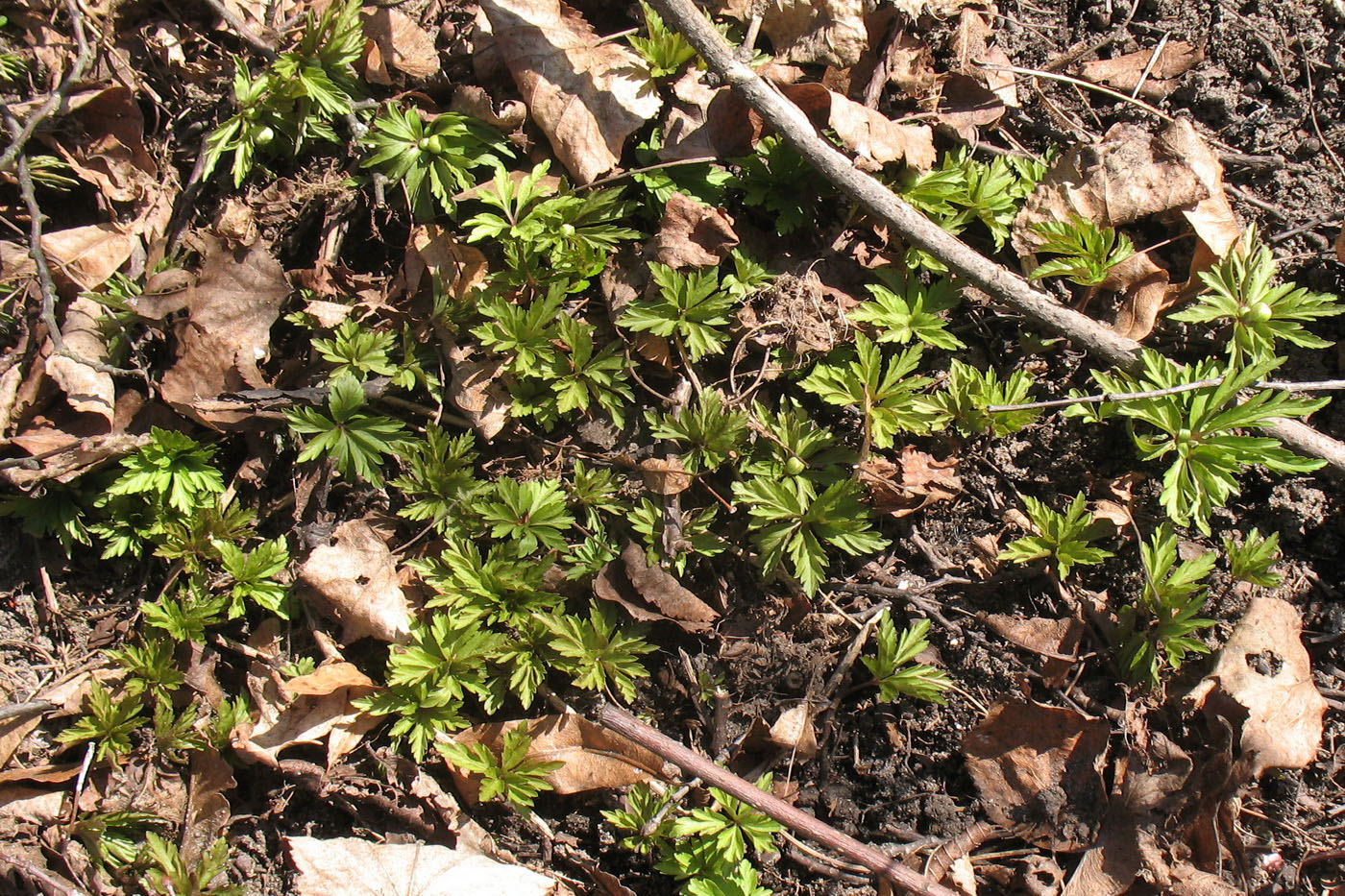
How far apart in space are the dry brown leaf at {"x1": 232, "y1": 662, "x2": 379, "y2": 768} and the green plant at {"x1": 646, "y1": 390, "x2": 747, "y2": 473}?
1.33 metres

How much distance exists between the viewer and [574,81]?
3262 millimetres

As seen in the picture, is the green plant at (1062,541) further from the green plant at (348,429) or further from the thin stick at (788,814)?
the green plant at (348,429)

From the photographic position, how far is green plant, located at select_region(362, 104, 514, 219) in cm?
321

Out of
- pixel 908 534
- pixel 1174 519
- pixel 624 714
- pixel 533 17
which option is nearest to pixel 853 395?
pixel 908 534

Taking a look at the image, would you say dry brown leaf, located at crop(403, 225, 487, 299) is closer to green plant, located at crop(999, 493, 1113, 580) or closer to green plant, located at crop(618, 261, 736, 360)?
green plant, located at crop(618, 261, 736, 360)

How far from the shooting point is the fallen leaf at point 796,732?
113 inches

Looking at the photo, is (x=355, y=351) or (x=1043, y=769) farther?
(x=355, y=351)

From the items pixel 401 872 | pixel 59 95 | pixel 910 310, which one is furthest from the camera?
pixel 59 95

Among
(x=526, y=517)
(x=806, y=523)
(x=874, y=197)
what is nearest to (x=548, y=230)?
(x=526, y=517)

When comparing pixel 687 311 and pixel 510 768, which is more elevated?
pixel 687 311

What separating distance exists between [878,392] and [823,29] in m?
1.36

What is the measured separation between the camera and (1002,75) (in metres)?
3.36

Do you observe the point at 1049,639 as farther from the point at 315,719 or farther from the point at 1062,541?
the point at 315,719

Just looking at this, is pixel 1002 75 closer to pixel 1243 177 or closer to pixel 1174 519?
pixel 1243 177
